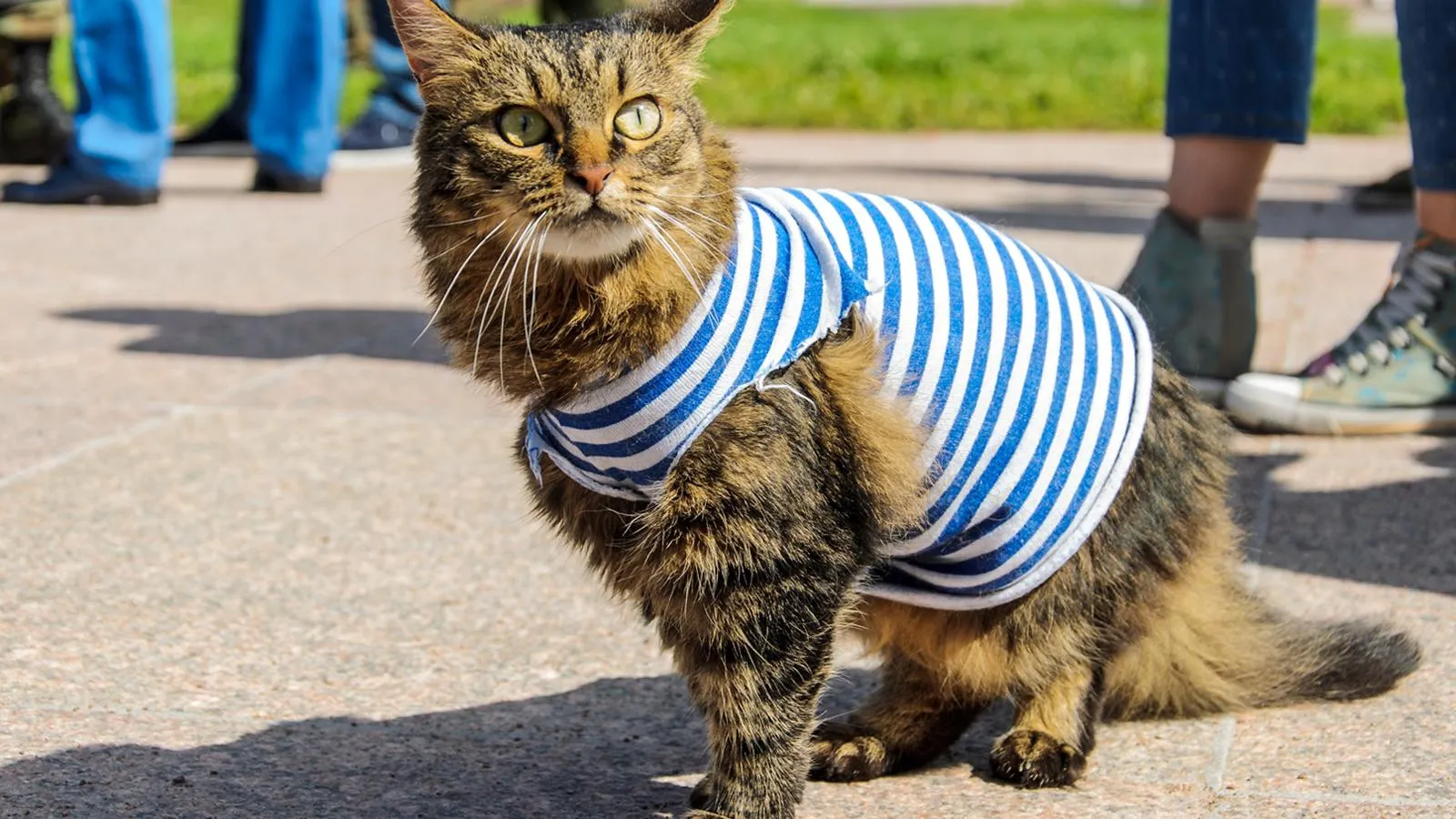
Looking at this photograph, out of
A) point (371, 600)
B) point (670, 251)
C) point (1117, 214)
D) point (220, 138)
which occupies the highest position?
point (670, 251)

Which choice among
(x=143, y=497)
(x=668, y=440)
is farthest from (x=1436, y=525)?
(x=143, y=497)

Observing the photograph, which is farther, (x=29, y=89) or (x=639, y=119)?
(x=29, y=89)

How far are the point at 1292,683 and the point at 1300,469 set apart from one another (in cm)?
143

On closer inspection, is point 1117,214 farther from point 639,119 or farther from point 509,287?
point 509,287

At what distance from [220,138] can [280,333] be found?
4.55 meters

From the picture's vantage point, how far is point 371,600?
3500 mm

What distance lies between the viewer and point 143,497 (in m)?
4.03

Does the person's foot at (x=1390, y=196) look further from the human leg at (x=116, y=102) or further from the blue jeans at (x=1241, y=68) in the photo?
the human leg at (x=116, y=102)

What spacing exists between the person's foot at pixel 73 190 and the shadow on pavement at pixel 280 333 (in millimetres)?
1929

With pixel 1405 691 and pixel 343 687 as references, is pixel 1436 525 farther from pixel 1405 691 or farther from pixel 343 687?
pixel 343 687

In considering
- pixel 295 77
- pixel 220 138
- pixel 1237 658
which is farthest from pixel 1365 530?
pixel 220 138

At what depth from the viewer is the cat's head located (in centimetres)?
237

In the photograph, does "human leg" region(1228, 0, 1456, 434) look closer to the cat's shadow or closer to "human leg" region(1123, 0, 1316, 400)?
"human leg" region(1123, 0, 1316, 400)

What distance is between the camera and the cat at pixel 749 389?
7.81ft
